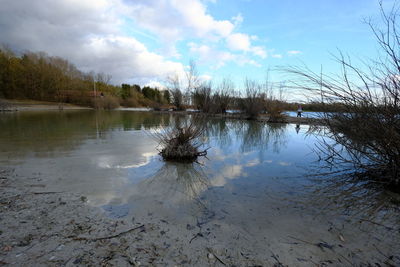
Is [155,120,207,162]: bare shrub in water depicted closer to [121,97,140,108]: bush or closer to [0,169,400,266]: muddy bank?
[0,169,400,266]: muddy bank

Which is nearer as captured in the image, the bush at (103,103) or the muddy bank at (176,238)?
the muddy bank at (176,238)

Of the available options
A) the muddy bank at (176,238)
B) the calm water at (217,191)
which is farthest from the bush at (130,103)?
the muddy bank at (176,238)

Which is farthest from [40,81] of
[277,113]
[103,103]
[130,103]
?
[277,113]

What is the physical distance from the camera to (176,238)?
7.42 feet

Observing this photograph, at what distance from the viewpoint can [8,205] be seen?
2809mm

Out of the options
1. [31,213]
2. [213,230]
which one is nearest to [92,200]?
[31,213]

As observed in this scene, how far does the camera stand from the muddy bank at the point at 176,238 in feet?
6.32

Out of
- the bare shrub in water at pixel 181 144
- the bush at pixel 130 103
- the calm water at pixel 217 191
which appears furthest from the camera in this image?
the bush at pixel 130 103

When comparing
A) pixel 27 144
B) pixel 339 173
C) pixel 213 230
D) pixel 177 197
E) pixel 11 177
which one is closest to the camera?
pixel 213 230

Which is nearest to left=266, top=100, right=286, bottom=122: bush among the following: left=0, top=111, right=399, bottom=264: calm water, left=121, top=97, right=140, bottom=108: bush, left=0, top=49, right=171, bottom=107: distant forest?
left=0, top=111, right=399, bottom=264: calm water

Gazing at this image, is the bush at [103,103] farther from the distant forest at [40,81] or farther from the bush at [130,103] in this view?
the bush at [130,103]

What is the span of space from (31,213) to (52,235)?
760 mm

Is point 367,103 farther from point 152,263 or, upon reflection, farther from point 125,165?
point 125,165

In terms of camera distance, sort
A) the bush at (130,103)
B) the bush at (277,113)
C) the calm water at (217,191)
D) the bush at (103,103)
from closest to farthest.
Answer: the calm water at (217,191) < the bush at (277,113) < the bush at (103,103) < the bush at (130,103)
